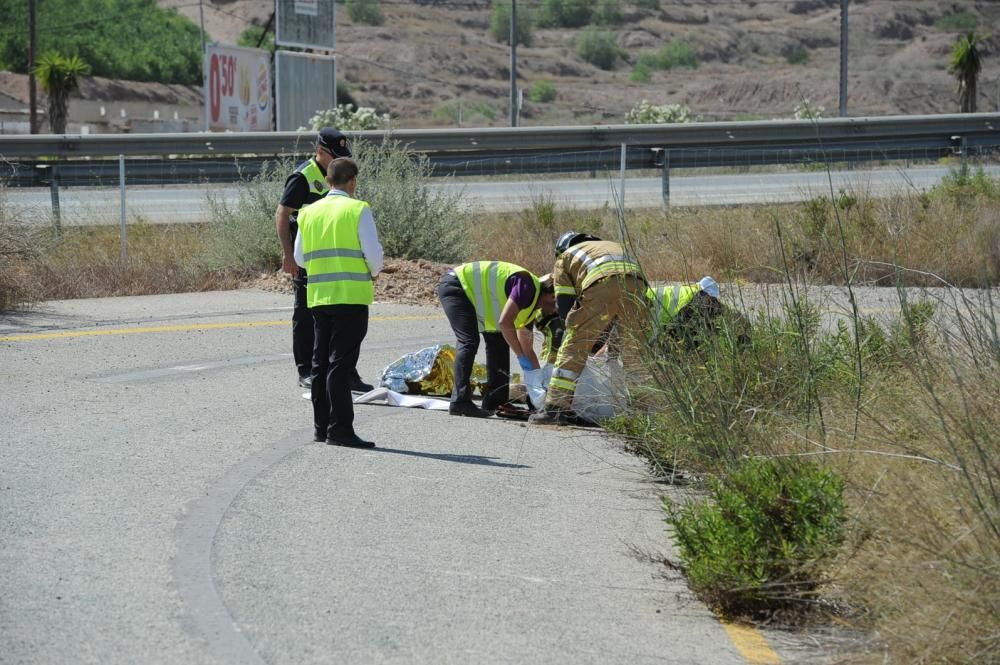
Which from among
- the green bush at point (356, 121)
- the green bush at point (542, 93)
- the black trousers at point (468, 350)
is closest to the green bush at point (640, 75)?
the green bush at point (542, 93)

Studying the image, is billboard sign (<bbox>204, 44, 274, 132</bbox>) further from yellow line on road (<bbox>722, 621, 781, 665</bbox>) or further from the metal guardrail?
yellow line on road (<bbox>722, 621, 781, 665</bbox>)

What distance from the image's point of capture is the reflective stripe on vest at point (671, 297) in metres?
7.96

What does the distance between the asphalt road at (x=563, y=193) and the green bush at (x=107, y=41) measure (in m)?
57.2

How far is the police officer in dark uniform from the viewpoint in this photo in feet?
34.0

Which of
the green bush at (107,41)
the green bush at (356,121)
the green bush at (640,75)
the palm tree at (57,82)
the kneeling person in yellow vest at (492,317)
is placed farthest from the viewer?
the green bush at (640,75)

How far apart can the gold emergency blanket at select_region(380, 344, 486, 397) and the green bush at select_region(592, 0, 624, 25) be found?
102568mm

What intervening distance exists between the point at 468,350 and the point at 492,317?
30cm

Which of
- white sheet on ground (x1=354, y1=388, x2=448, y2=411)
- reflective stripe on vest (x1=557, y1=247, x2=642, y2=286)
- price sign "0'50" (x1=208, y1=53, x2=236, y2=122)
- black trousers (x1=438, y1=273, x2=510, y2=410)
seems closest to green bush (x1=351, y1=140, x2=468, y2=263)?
white sheet on ground (x1=354, y1=388, x2=448, y2=411)

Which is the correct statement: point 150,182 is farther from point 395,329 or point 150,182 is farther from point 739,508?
point 739,508

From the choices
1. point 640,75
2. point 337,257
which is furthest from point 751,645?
point 640,75

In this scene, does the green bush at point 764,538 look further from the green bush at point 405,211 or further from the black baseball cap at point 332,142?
the green bush at point 405,211

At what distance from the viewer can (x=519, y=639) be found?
5199 mm

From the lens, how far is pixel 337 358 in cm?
863

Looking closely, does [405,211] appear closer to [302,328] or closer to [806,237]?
[806,237]
